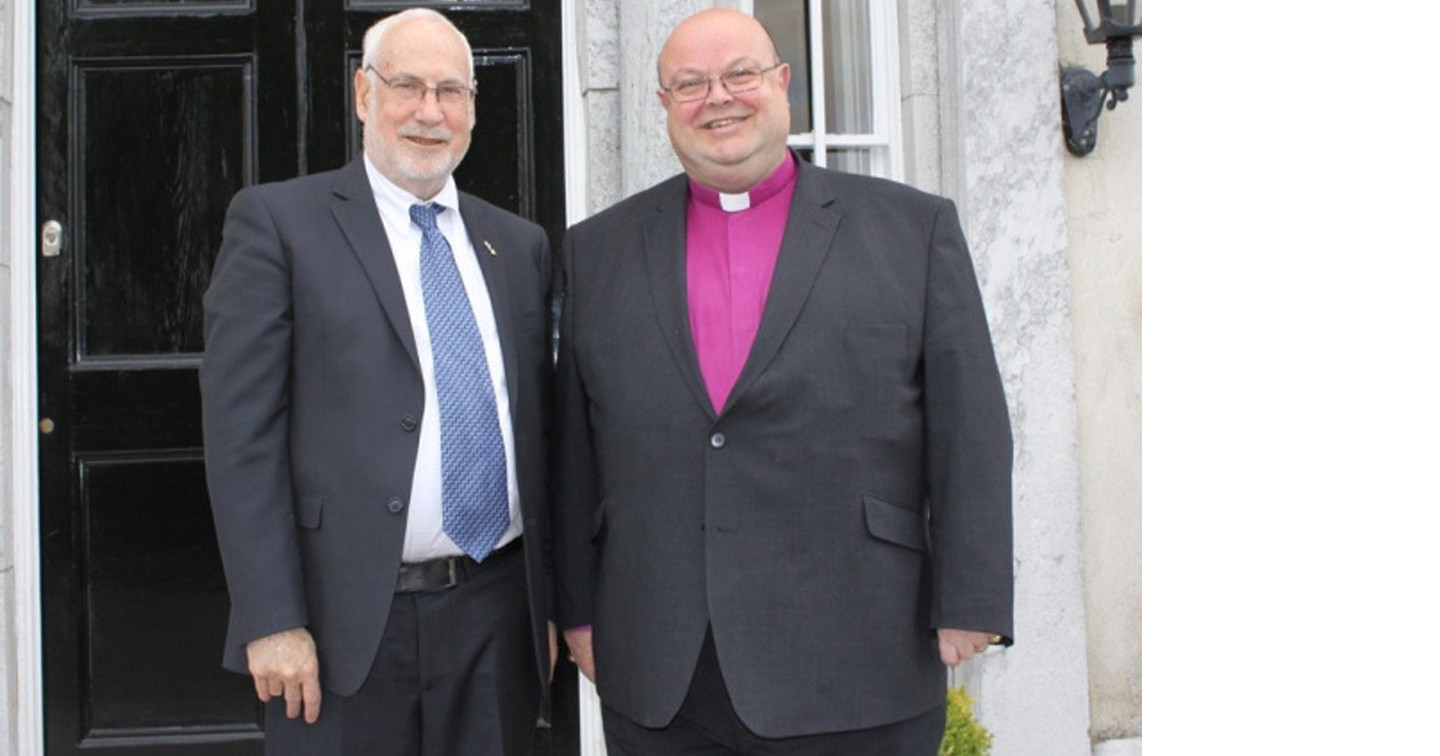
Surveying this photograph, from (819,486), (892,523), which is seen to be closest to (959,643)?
(892,523)

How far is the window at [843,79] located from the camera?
13.6 feet

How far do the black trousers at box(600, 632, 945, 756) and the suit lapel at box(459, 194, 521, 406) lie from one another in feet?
2.23

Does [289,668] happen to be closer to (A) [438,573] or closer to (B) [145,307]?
(A) [438,573]

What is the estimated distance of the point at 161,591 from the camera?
4047 mm

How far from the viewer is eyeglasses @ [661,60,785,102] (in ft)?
8.29

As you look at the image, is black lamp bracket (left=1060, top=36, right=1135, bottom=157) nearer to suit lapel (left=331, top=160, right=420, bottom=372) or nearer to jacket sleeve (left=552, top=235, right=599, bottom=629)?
jacket sleeve (left=552, top=235, right=599, bottom=629)

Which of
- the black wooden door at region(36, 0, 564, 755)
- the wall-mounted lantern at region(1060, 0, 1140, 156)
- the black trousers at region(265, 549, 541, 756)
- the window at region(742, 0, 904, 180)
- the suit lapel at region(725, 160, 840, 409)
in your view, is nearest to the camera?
the suit lapel at region(725, 160, 840, 409)

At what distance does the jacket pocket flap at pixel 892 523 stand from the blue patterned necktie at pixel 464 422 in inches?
28.8

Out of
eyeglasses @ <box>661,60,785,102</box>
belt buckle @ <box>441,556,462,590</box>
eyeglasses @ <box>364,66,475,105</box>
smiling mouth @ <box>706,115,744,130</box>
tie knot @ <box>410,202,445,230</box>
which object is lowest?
belt buckle @ <box>441,556,462,590</box>

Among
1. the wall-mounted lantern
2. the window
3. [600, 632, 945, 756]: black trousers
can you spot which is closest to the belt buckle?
[600, 632, 945, 756]: black trousers

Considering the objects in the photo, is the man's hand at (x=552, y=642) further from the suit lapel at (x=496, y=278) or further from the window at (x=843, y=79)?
the window at (x=843, y=79)

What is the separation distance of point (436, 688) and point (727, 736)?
0.57 meters

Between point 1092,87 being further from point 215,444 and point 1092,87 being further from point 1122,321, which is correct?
point 215,444
